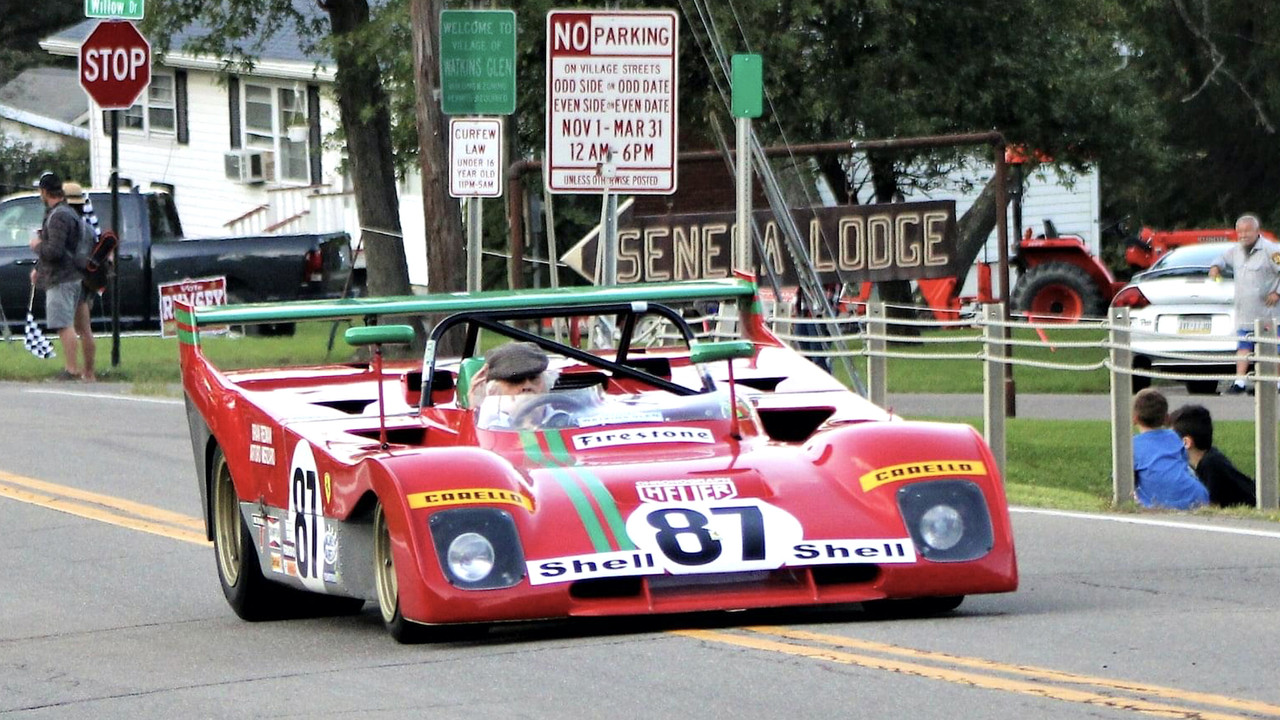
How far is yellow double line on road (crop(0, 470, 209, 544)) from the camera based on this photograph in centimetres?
1239

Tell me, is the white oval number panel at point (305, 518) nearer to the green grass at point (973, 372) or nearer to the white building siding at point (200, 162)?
the green grass at point (973, 372)

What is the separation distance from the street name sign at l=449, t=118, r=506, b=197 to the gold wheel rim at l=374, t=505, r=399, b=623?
29.8 ft

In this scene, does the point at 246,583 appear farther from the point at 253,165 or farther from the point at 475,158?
the point at 253,165

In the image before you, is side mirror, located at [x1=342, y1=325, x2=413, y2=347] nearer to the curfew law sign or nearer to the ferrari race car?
the ferrari race car

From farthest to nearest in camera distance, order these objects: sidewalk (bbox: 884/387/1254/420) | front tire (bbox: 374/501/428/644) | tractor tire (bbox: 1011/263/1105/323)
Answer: tractor tire (bbox: 1011/263/1105/323) < sidewalk (bbox: 884/387/1254/420) < front tire (bbox: 374/501/428/644)

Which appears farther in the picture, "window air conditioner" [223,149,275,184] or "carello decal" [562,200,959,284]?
"window air conditioner" [223,149,275,184]

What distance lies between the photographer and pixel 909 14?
27.1m

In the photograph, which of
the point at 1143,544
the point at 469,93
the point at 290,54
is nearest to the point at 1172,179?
the point at 290,54

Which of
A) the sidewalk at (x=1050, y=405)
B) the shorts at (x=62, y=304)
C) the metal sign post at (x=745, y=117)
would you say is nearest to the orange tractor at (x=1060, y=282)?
the sidewalk at (x=1050, y=405)

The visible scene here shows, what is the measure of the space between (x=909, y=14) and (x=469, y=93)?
11890 millimetres

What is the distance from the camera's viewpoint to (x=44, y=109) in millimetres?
64312

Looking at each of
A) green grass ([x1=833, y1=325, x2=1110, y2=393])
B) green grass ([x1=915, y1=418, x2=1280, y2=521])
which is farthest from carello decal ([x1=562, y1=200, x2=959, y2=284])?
green grass ([x1=915, y1=418, x2=1280, y2=521])

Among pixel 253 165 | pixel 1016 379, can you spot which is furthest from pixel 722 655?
pixel 253 165

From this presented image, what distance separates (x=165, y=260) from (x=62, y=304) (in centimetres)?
840
